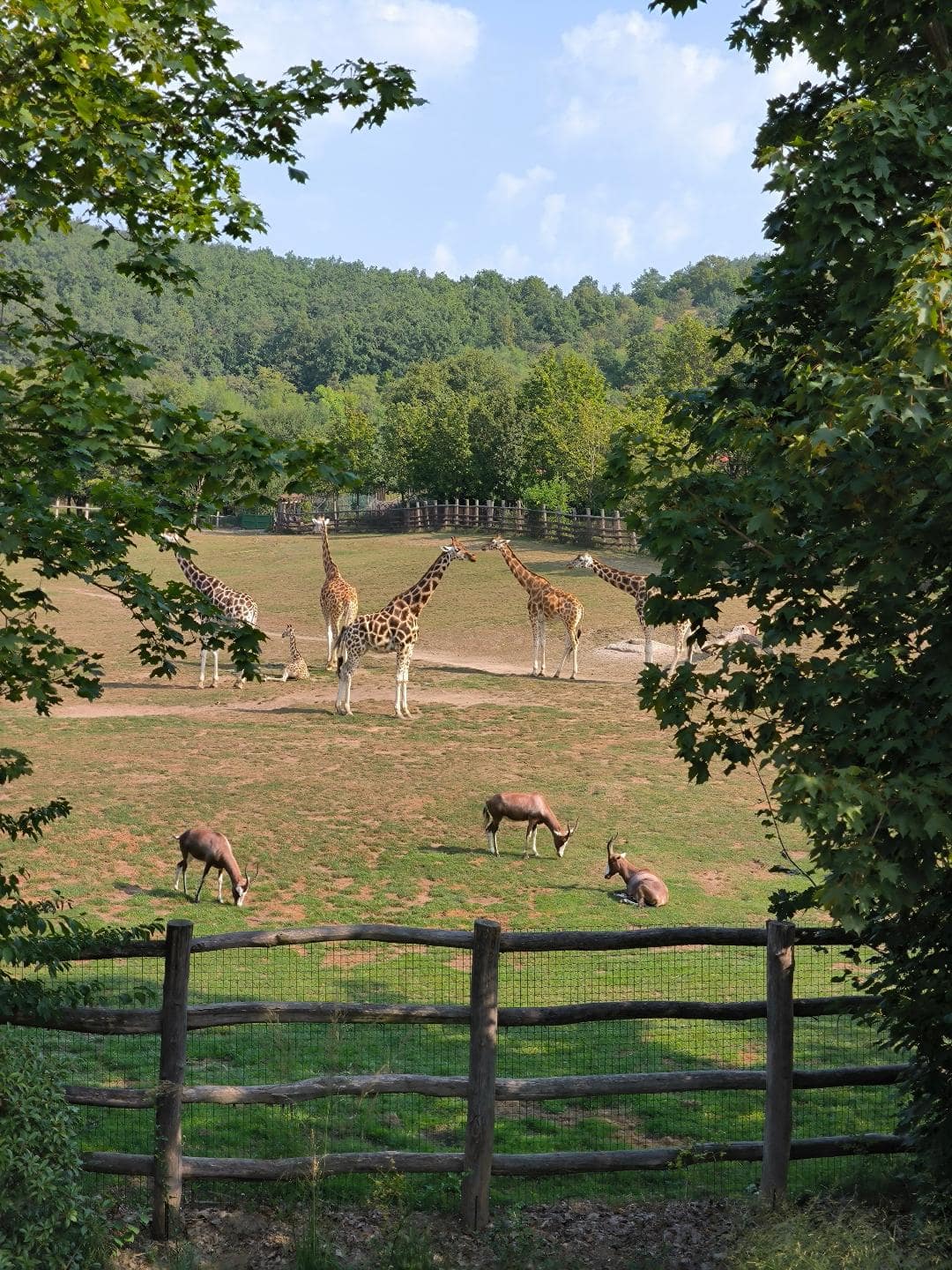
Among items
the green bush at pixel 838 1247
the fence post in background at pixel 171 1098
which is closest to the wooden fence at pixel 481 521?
the fence post in background at pixel 171 1098

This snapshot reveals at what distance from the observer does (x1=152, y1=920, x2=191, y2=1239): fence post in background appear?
7.10 m

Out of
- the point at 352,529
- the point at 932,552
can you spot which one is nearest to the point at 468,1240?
the point at 932,552

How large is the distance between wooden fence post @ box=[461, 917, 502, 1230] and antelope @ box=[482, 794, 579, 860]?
9.31m

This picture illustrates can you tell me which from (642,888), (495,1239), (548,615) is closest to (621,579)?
(548,615)

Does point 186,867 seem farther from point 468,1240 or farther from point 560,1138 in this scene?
point 468,1240

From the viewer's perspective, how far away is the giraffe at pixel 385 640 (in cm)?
2402

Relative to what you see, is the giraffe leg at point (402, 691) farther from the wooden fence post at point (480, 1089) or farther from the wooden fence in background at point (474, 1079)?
the wooden fence post at point (480, 1089)

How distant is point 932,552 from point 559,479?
5096cm

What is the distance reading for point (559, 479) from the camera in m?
56.9

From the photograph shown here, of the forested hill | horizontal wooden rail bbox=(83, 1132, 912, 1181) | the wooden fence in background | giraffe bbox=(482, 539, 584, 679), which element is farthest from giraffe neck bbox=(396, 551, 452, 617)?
the forested hill

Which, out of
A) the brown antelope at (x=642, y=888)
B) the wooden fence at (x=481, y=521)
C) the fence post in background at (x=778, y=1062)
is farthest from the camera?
the wooden fence at (x=481, y=521)

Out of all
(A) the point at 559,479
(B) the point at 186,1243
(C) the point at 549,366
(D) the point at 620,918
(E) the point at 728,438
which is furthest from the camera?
(C) the point at 549,366

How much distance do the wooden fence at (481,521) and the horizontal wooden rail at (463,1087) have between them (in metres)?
34.9

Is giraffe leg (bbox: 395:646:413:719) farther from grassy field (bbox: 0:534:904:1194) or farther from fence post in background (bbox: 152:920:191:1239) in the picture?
fence post in background (bbox: 152:920:191:1239)
